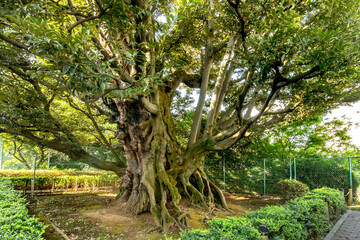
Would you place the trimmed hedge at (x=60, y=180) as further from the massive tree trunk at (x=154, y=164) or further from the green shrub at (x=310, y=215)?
the green shrub at (x=310, y=215)

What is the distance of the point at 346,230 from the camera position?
16.6 feet

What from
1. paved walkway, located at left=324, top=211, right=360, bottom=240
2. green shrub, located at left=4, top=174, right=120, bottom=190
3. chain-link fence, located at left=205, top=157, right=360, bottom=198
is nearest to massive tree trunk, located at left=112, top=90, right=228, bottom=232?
paved walkway, located at left=324, top=211, right=360, bottom=240

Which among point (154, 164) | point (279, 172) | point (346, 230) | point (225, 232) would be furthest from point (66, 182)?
point (346, 230)

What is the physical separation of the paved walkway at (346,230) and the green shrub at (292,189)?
1580mm

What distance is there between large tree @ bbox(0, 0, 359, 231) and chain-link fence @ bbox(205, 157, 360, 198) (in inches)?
119

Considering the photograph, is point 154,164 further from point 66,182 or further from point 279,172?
point 66,182

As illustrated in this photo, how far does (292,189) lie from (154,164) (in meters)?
5.13

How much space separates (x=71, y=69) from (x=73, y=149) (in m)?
6.34

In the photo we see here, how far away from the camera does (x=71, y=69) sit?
2697 millimetres

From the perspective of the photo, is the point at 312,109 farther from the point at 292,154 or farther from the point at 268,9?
the point at 292,154

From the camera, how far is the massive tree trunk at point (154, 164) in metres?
6.32

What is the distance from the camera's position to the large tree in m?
3.48

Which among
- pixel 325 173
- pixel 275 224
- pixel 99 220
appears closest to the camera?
pixel 275 224

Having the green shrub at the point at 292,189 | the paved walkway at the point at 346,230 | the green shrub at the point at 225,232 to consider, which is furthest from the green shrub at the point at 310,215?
the green shrub at the point at 292,189
